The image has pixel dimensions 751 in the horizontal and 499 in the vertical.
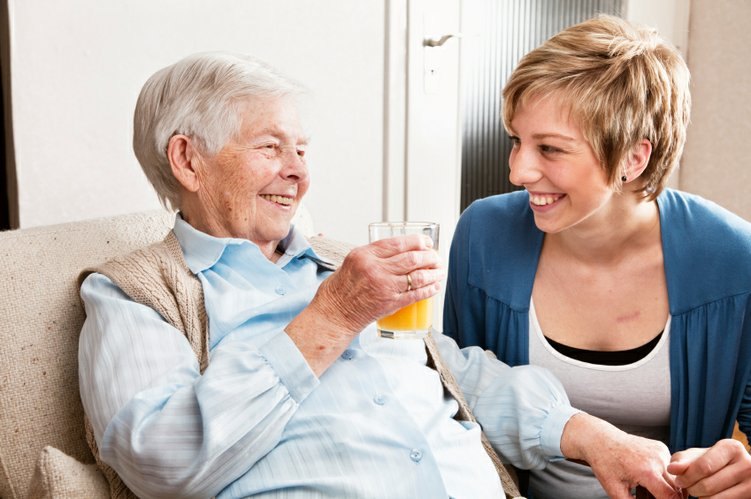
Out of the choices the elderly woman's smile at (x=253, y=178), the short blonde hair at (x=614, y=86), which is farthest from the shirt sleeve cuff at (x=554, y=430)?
the elderly woman's smile at (x=253, y=178)

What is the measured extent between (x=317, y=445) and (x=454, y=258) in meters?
0.73

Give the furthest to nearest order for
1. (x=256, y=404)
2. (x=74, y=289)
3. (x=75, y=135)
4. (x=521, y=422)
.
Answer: (x=75, y=135), (x=521, y=422), (x=74, y=289), (x=256, y=404)

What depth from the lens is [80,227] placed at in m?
1.47

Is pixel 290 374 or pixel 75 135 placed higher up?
pixel 75 135

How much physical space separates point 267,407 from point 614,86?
0.89 m

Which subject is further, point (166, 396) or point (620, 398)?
point (620, 398)

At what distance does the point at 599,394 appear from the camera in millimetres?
1625

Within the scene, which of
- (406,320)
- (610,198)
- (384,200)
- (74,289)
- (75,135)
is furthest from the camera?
(384,200)

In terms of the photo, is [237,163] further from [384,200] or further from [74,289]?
[384,200]

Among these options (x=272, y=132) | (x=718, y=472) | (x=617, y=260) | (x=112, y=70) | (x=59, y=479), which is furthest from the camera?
(x=112, y=70)

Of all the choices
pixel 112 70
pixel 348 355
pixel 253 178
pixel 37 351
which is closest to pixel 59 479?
pixel 37 351

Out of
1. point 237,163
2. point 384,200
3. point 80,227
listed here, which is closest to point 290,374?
point 237,163

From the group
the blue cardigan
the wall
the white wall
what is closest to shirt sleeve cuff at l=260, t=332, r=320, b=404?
the blue cardigan

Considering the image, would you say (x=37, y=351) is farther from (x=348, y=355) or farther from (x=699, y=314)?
(x=699, y=314)
